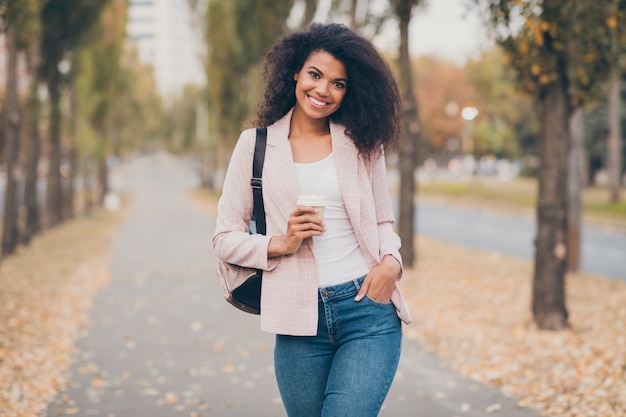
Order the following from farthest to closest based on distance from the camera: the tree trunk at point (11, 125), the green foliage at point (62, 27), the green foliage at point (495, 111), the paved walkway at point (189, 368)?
the green foliage at point (495, 111) → the green foliage at point (62, 27) → the tree trunk at point (11, 125) → the paved walkway at point (189, 368)

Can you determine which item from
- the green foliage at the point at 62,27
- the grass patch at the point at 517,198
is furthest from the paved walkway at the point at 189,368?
the grass patch at the point at 517,198

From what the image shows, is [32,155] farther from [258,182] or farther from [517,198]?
[517,198]

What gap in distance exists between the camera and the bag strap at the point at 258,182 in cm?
294

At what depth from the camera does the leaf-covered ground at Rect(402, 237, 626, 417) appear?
5980 mm

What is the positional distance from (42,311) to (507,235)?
14.4m

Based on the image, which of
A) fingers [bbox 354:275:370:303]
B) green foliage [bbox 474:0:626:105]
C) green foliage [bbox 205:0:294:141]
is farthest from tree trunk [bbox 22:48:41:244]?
fingers [bbox 354:275:370:303]

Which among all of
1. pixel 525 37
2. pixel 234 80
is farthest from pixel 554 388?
pixel 234 80

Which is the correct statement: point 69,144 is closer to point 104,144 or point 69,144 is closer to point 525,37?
point 104,144

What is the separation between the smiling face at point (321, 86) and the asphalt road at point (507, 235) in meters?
9.04

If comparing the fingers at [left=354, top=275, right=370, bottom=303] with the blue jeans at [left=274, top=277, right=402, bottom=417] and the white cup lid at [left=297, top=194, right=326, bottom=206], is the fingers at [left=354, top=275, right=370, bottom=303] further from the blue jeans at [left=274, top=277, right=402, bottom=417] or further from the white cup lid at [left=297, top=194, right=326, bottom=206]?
the white cup lid at [left=297, top=194, right=326, bottom=206]

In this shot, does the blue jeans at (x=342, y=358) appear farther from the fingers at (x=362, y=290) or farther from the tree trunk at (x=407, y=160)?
the tree trunk at (x=407, y=160)

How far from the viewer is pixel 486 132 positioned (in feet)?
108

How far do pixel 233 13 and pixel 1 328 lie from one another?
21944mm

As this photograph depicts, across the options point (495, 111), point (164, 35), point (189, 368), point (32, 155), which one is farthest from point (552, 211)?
point (164, 35)
